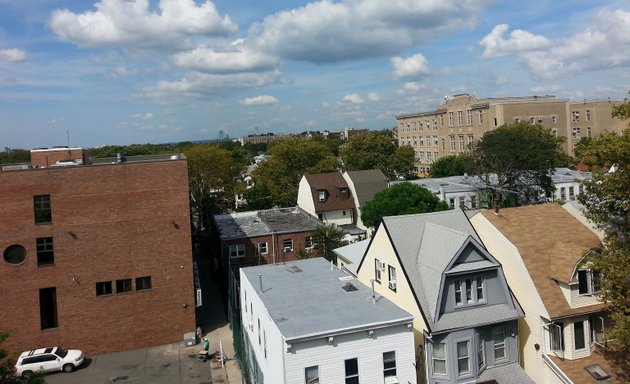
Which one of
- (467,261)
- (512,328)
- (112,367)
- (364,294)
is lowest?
(112,367)

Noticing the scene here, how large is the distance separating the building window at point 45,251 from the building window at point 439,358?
2336 centimetres

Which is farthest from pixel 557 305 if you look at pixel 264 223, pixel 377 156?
pixel 377 156

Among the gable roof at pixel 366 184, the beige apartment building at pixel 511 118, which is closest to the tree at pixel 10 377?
the gable roof at pixel 366 184

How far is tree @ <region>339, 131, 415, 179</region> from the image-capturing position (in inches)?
3022

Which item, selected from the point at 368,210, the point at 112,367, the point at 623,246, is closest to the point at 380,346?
the point at 623,246

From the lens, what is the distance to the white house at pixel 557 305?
64.4ft

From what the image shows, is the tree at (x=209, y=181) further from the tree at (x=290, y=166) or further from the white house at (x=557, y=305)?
the white house at (x=557, y=305)

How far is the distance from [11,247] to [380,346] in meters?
23.5

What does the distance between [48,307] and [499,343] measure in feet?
85.8

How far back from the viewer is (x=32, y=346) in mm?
29188

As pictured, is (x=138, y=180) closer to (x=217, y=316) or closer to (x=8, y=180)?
(x=8, y=180)

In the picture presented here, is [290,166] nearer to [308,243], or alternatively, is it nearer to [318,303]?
[308,243]

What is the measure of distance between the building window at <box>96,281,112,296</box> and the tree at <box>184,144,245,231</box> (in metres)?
31.3

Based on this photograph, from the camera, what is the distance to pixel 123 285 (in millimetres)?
30719
